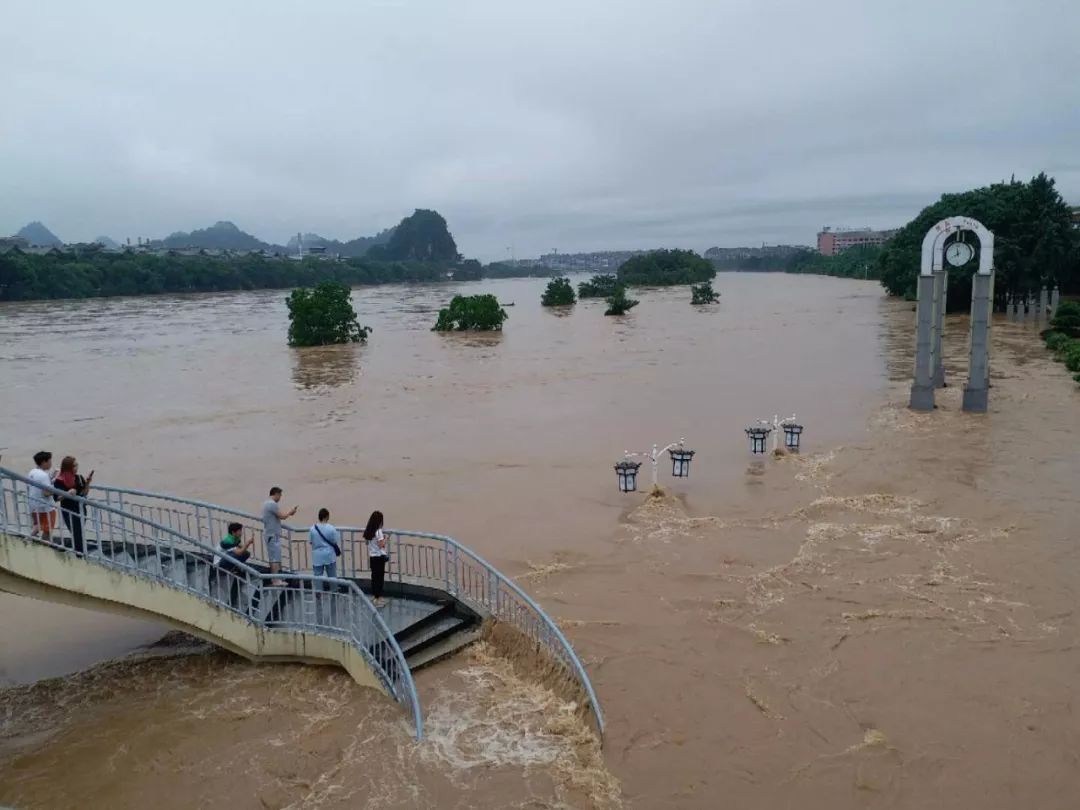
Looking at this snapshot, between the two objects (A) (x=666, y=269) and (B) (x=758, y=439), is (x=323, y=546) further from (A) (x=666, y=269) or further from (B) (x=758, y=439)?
(A) (x=666, y=269)

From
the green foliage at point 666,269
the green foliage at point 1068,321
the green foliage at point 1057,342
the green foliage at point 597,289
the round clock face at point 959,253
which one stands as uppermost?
the green foliage at point 666,269

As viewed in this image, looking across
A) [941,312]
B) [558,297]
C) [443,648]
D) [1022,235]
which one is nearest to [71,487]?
[443,648]

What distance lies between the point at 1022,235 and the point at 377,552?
54019 millimetres

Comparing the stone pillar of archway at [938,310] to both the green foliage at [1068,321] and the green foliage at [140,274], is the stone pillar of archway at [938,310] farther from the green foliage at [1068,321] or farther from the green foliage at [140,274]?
the green foliage at [140,274]

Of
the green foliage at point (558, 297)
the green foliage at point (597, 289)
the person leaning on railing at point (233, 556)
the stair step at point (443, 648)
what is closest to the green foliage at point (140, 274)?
the green foliage at point (597, 289)

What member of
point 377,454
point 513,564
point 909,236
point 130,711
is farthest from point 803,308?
point 130,711

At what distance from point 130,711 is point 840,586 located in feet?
28.6

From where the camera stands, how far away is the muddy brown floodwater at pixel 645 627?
24.4 feet

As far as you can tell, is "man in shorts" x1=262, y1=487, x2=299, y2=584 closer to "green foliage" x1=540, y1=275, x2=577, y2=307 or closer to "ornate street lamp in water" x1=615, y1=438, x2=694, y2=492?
"ornate street lamp in water" x1=615, y1=438, x2=694, y2=492

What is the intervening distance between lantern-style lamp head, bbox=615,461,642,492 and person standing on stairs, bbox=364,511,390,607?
272 inches

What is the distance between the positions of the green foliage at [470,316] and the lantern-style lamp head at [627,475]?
39221mm

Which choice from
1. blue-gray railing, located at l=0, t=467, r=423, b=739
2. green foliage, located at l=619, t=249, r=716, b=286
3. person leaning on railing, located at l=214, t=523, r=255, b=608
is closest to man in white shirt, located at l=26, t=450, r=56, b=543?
blue-gray railing, located at l=0, t=467, r=423, b=739

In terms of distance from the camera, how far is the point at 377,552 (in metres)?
9.36

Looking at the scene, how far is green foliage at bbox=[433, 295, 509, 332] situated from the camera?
2156 inches
